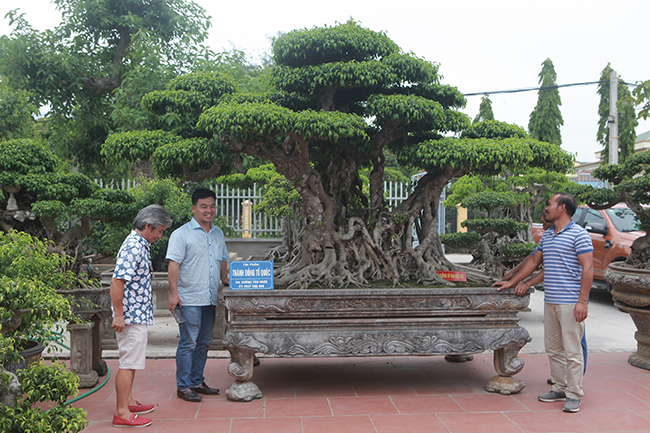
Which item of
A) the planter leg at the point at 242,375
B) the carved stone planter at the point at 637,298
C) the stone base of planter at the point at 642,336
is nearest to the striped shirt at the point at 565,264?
the carved stone planter at the point at 637,298

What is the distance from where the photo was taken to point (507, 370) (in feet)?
12.5

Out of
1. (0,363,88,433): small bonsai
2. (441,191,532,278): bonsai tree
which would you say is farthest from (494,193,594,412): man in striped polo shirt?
(0,363,88,433): small bonsai

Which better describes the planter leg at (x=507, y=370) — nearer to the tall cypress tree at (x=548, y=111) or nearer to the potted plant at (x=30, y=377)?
the potted plant at (x=30, y=377)

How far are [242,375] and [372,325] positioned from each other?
1.06 m

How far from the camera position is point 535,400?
145 inches

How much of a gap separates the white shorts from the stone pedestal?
0.80 m

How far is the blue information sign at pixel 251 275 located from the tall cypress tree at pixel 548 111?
20535mm

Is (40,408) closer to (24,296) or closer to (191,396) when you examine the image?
(24,296)

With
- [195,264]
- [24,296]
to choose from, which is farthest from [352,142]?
[24,296]

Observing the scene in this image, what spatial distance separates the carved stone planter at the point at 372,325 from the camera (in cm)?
368

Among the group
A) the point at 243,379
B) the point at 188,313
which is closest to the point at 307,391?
the point at 243,379

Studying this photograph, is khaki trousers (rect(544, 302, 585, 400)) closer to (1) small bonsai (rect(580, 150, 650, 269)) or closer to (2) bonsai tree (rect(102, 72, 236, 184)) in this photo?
(1) small bonsai (rect(580, 150, 650, 269))

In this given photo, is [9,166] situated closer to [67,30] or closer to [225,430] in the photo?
[225,430]

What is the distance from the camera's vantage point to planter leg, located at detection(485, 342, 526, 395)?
12.4 ft
